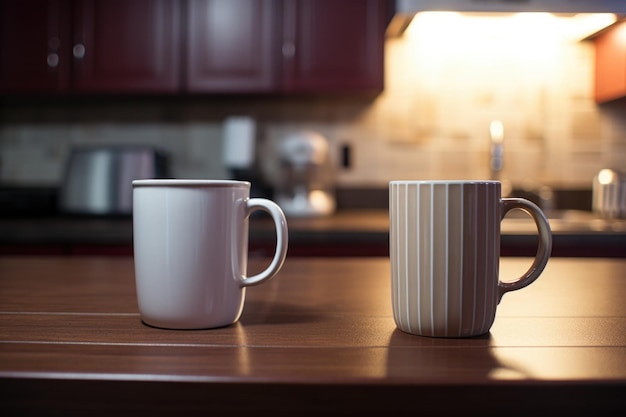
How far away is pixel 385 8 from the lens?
2.18 m

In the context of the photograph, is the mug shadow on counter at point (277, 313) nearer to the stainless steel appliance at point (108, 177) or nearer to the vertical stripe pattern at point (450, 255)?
the vertical stripe pattern at point (450, 255)

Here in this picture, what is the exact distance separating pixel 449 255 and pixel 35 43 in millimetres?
2182

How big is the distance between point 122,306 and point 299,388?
31cm

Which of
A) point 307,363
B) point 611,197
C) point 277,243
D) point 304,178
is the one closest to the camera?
point 307,363

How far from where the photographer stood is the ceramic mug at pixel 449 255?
49 cm

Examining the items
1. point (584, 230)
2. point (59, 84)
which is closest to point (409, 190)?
point (584, 230)

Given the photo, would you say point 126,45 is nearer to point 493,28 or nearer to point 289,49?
point 289,49

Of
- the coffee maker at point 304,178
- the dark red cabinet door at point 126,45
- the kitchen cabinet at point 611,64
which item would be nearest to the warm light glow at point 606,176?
the kitchen cabinet at point 611,64

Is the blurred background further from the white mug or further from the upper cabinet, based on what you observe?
the white mug

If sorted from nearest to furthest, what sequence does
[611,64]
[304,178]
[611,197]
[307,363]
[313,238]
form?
[307,363] → [313,238] → [611,197] → [611,64] → [304,178]

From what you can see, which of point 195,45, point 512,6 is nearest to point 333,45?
point 195,45

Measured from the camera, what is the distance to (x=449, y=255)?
0.49 metres

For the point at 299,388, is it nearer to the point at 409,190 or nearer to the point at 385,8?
the point at 409,190

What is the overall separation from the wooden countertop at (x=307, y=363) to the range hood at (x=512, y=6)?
143 cm
